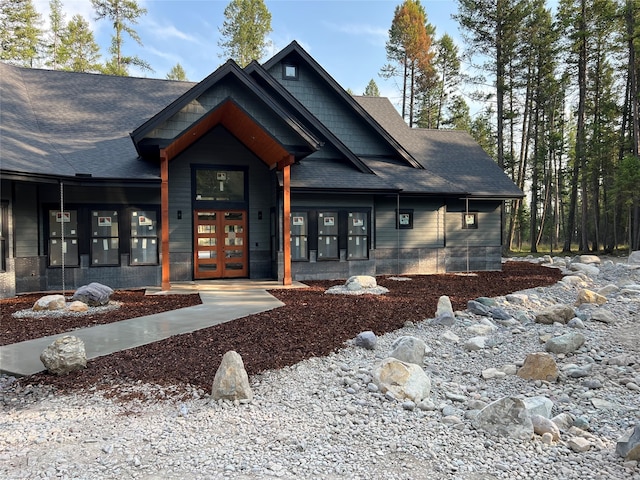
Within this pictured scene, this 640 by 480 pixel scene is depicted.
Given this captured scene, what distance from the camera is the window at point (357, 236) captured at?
1370 centimetres

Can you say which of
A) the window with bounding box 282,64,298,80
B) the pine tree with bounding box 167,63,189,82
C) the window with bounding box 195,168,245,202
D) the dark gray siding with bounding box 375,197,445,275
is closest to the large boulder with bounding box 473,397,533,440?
the window with bounding box 195,168,245,202

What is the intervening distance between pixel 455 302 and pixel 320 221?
540 centimetres

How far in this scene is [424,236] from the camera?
50.9 feet

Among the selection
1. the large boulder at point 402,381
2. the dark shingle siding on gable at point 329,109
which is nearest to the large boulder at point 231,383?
the large boulder at point 402,381

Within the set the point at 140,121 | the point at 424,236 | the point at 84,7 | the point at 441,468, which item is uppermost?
the point at 84,7

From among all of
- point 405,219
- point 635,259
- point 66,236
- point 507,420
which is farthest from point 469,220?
point 507,420

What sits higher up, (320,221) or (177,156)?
(177,156)

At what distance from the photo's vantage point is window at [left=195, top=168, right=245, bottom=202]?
42.2 feet

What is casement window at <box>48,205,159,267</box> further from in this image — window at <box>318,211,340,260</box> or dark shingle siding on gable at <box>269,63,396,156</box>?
dark shingle siding on gable at <box>269,63,396,156</box>

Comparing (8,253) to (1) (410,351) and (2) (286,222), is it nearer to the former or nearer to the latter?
(2) (286,222)

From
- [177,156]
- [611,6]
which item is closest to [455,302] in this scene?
[177,156]

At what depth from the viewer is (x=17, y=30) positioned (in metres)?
27.7

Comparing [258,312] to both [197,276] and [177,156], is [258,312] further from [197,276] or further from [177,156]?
[177,156]

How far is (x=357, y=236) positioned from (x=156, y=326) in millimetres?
8045
